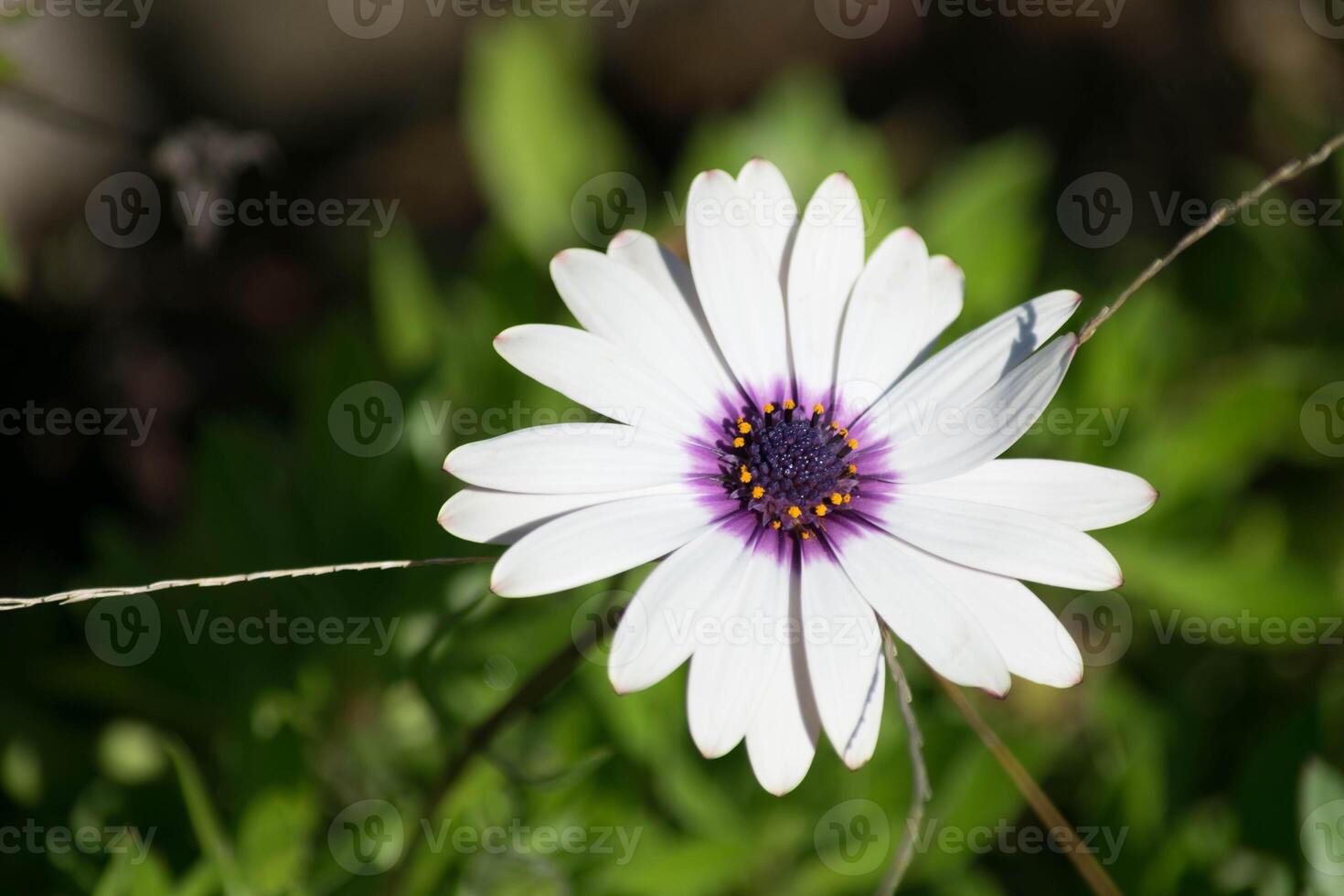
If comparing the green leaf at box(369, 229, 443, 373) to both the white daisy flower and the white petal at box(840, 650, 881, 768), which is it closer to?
the white daisy flower

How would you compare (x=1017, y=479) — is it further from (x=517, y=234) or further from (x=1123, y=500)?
(x=517, y=234)

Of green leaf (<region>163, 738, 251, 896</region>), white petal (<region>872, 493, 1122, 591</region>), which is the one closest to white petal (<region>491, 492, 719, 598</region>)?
white petal (<region>872, 493, 1122, 591</region>)

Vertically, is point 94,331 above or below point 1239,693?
above

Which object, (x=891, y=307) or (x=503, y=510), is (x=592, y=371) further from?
(x=891, y=307)

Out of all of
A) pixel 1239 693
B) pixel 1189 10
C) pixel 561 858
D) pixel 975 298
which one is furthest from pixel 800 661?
pixel 1189 10

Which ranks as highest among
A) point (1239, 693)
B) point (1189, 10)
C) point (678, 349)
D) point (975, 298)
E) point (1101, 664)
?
point (1189, 10)

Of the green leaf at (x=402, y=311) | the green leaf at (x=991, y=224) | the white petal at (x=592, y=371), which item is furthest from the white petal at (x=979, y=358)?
the green leaf at (x=402, y=311)
